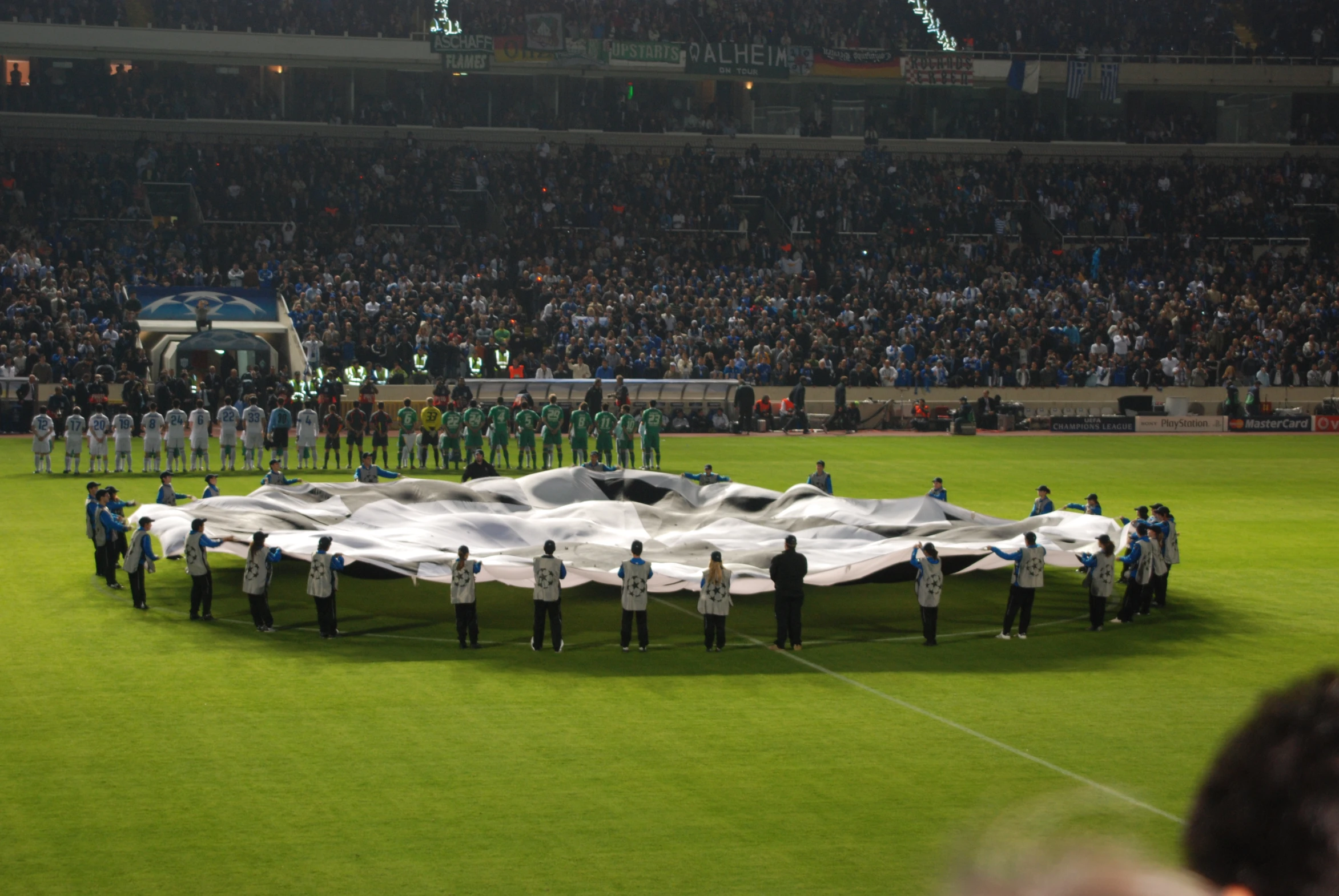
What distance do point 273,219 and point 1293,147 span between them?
4191 centimetres

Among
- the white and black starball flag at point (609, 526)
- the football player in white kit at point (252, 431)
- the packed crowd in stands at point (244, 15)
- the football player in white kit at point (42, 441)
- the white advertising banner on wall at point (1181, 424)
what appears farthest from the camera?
the packed crowd in stands at point (244, 15)

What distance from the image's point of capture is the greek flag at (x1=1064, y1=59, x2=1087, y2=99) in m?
56.8

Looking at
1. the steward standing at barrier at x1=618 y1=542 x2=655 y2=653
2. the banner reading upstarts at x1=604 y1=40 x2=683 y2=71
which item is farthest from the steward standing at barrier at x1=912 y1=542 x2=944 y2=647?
the banner reading upstarts at x1=604 y1=40 x2=683 y2=71

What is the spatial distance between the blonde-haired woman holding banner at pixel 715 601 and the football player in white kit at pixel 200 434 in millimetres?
18331

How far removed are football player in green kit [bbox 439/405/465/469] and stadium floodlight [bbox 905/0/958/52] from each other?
112 ft

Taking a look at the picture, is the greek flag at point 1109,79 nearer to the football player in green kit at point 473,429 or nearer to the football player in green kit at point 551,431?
the football player in green kit at point 551,431

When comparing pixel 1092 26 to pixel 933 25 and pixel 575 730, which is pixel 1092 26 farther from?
pixel 575 730

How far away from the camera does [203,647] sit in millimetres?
16891

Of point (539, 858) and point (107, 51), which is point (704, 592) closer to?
point (539, 858)

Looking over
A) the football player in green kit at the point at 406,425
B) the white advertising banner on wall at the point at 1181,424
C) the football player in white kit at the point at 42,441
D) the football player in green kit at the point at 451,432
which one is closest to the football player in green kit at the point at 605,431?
the football player in green kit at the point at 451,432

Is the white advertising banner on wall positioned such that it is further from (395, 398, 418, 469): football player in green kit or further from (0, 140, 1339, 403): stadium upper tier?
(395, 398, 418, 469): football player in green kit

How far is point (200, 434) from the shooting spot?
106ft

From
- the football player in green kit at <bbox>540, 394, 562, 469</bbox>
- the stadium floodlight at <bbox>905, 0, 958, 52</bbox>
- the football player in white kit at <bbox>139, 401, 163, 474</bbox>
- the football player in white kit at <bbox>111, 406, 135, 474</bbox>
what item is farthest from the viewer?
the stadium floodlight at <bbox>905, 0, 958, 52</bbox>

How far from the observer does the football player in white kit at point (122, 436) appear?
31.2m
